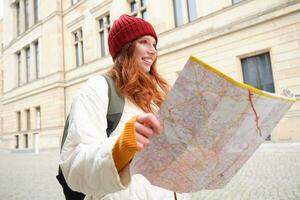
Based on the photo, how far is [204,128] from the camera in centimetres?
75

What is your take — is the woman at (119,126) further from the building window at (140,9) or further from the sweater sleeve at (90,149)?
the building window at (140,9)

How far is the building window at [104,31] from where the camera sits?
54.7ft

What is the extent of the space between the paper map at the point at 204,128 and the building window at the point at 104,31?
16.2 m

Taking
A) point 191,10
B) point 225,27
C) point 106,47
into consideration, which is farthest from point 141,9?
point 225,27

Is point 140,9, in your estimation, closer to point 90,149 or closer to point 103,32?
point 103,32

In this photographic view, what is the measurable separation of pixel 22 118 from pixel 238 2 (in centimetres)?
1968

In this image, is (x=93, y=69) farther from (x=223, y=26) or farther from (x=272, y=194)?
(x=272, y=194)

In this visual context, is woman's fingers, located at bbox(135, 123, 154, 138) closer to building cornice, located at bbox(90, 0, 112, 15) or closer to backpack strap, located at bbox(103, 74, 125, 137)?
backpack strap, located at bbox(103, 74, 125, 137)

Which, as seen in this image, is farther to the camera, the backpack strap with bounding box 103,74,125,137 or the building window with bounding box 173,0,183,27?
the building window with bounding box 173,0,183,27

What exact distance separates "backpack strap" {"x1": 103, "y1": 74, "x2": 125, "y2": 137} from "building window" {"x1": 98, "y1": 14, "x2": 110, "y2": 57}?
1596 centimetres

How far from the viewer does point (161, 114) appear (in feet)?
2.32

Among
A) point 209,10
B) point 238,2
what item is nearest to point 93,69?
point 209,10

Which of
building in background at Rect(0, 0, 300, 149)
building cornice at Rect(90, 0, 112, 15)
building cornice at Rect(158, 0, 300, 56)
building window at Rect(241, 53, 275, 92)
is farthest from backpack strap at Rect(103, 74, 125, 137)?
building cornice at Rect(90, 0, 112, 15)

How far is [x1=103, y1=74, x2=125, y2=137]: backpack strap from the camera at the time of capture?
3.30 feet
